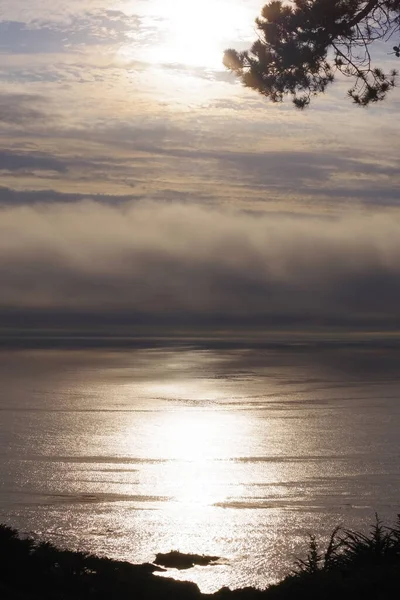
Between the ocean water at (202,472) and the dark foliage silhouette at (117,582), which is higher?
the ocean water at (202,472)

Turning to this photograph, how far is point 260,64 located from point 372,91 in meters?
2.11

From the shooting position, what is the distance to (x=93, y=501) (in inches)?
885

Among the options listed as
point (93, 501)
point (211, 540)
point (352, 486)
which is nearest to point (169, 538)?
point (211, 540)

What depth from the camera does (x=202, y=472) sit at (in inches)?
1155

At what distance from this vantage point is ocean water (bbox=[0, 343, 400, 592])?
63.1 ft

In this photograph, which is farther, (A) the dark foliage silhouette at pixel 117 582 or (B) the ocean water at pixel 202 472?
(B) the ocean water at pixel 202 472

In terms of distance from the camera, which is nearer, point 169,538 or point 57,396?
point 169,538

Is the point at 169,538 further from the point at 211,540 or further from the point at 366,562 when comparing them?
the point at 366,562

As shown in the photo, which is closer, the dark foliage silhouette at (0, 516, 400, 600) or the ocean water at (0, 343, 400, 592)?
the dark foliage silhouette at (0, 516, 400, 600)

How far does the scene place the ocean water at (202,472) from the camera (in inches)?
757

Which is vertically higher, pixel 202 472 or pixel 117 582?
pixel 202 472

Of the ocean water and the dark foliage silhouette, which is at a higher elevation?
the ocean water

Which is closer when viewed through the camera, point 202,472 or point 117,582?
point 117,582

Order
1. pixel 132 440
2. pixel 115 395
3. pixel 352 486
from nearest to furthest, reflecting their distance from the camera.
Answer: pixel 352 486, pixel 132 440, pixel 115 395
